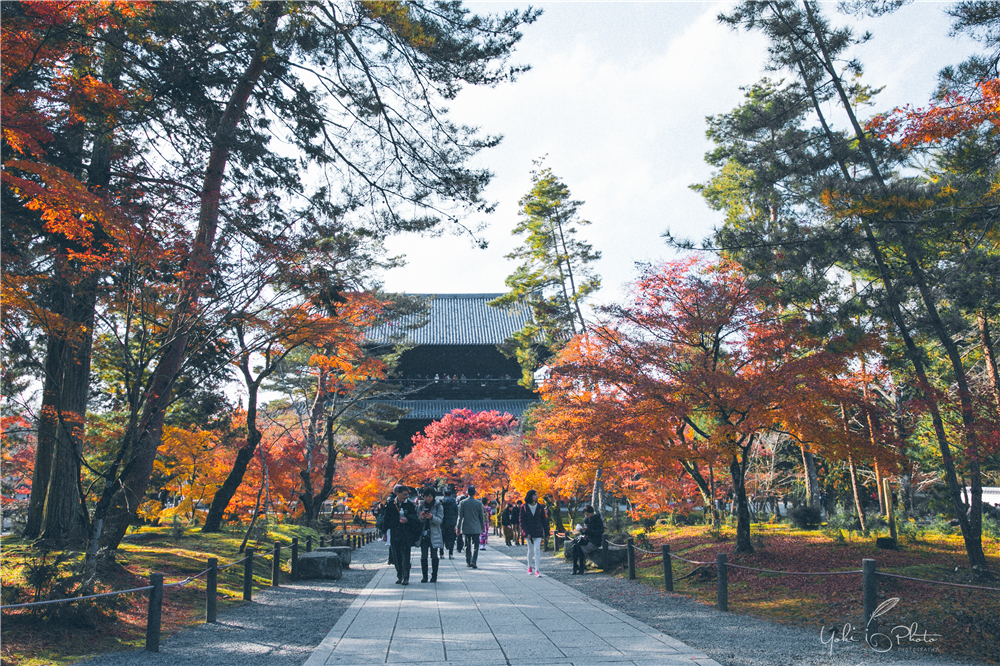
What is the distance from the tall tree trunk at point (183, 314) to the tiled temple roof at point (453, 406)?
93.5 feet

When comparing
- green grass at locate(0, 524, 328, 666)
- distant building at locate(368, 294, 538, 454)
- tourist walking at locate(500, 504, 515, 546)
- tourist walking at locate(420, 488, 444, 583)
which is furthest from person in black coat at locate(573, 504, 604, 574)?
distant building at locate(368, 294, 538, 454)

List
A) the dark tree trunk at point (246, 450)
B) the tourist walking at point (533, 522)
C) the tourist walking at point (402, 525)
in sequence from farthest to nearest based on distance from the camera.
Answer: the dark tree trunk at point (246, 450) < the tourist walking at point (533, 522) < the tourist walking at point (402, 525)

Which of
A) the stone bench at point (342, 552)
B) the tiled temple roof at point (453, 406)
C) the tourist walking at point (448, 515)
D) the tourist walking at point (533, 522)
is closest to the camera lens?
the tourist walking at point (533, 522)

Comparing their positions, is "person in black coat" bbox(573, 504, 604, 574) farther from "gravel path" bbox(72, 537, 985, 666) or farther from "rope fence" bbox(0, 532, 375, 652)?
"rope fence" bbox(0, 532, 375, 652)

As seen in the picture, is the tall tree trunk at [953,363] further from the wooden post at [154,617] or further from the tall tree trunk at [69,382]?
the tall tree trunk at [69,382]

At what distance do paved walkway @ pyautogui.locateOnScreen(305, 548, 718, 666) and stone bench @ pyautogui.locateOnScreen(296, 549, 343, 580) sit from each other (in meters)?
1.68

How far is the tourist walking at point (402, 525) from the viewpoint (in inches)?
386

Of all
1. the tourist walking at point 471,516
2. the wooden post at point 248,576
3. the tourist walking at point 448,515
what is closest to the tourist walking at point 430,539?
the tourist walking at point 471,516

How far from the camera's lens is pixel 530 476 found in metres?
20.4

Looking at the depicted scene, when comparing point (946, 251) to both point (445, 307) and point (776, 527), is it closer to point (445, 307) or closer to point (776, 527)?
point (776, 527)

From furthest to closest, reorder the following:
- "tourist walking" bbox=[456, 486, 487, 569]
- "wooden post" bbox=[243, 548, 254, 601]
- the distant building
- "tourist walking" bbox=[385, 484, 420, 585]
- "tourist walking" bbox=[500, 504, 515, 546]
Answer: the distant building → "tourist walking" bbox=[500, 504, 515, 546] → "tourist walking" bbox=[456, 486, 487, 569] → "tourist walking" bbox=[385, 484, 420, 585] → "wooden post" bbox=[243, 548, 254, 601]

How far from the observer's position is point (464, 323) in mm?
44250

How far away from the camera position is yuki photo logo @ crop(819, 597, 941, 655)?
19.8ft

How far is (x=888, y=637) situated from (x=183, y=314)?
8724 mm
